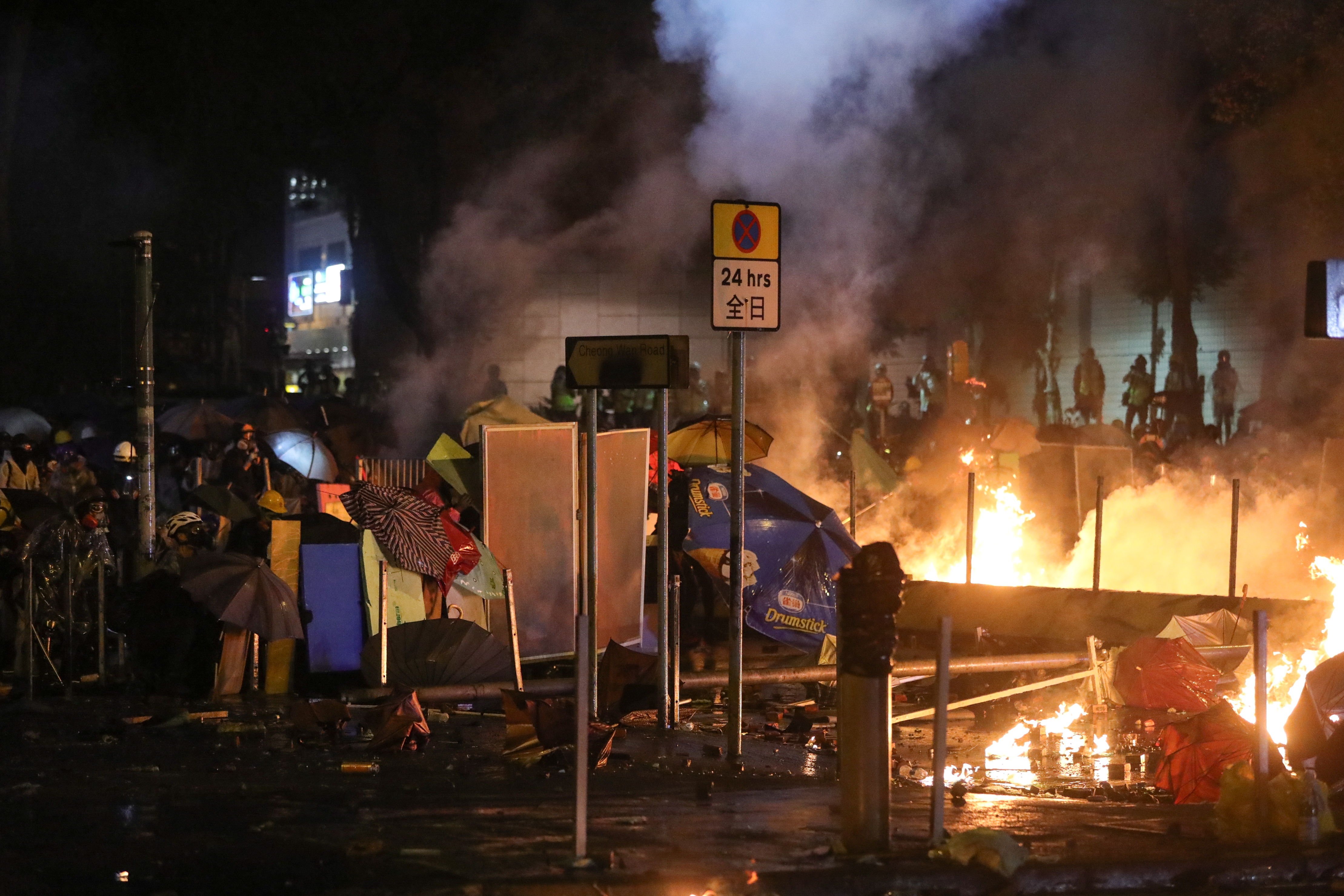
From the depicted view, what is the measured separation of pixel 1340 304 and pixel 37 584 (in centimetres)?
843

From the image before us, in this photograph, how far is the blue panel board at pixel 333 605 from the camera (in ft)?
30.5

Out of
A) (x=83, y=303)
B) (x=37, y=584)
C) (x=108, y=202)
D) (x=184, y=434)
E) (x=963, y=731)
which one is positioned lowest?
(x=963, y=731)

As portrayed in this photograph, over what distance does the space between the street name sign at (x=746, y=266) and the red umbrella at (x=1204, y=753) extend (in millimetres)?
2952

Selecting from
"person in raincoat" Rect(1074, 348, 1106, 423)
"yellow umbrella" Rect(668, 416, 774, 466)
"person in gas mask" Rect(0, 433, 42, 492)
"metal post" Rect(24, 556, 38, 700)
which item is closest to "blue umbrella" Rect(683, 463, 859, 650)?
"yellow umbrella" Rect(668, 416, 774, 466)

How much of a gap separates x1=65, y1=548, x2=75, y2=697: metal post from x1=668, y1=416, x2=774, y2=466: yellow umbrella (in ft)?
18.1

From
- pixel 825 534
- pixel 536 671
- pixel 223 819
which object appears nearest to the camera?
pixel 223 819

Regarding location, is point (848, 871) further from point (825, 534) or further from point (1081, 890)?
point (825, 534)

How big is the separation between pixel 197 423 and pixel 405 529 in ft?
32.1

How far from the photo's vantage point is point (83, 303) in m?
33.5

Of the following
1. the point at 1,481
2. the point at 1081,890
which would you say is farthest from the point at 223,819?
the point at 1,481

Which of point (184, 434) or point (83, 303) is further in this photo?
point (83, 303)

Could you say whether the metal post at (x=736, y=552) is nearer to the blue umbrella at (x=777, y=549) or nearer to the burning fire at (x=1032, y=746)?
the burning fire at (x=1032, y=746)

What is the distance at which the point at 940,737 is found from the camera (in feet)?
17.0

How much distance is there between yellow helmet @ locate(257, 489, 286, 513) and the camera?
11656 mm
